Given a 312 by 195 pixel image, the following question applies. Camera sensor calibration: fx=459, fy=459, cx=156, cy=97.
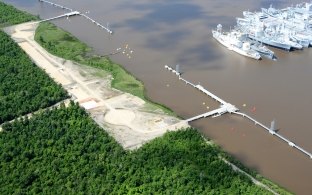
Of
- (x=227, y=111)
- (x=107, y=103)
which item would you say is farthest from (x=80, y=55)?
(x=227, y=111)

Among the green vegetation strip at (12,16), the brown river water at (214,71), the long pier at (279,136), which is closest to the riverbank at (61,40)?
the brown river water at (214,71)

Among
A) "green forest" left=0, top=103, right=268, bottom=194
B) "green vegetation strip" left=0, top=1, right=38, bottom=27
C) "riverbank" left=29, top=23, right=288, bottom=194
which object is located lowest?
"green forest" left=0, top=103, right=268, bottom=194

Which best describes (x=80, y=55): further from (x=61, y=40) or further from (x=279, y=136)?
(x=279, y=136)

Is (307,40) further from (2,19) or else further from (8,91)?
(2,19)

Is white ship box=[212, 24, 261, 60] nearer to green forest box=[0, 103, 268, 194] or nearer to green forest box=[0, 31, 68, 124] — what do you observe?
→ green forest box=[0, 103, 268, 194]

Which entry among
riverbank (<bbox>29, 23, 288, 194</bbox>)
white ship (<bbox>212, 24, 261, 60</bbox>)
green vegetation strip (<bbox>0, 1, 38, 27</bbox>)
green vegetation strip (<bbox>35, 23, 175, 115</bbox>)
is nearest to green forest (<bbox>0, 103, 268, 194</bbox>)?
green vegetation strip (<bbox>35, 23, 175, 115</bbox>)

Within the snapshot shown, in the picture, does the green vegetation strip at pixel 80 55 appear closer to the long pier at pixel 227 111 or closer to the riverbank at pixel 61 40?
the riverbank at pixel 61 40
